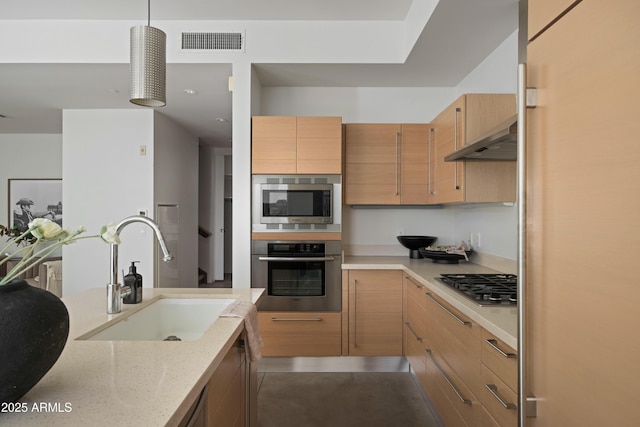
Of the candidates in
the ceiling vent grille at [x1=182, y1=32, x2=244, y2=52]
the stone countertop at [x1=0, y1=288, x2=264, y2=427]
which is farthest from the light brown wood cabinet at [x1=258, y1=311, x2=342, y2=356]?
the ceiling vent grille at [x1=182, y1=32, x2=244, y2=52]

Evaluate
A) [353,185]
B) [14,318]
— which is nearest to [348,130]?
[353,185]

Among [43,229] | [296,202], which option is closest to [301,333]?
[296,202]

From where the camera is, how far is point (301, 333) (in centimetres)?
300

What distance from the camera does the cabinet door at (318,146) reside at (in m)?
3.03

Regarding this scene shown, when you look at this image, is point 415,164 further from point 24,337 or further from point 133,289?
point 24,337

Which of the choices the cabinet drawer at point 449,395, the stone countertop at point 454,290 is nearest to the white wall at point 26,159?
the stone countertop at point 454,290

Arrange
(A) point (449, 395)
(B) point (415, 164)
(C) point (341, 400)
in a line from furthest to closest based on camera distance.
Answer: (B) point (415, 164), (C) point (341, 400), (A) point (449, 395)

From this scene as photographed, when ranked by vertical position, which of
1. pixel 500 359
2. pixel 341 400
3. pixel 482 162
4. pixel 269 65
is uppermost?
pixel 269 65

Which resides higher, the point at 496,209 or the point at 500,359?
the point at 496,209

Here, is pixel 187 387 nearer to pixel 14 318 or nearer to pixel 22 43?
pixel 14 318

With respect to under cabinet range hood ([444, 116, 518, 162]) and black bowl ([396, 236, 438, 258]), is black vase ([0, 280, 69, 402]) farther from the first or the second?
black bowl ([396, 236, 438, 258])

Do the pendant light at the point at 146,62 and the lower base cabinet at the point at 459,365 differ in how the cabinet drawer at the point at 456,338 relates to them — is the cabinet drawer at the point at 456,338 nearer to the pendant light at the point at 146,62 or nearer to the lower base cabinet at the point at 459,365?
the lower base cabinet at the point at 459,365

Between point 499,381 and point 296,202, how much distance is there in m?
2.03

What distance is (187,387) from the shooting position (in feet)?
2.62
